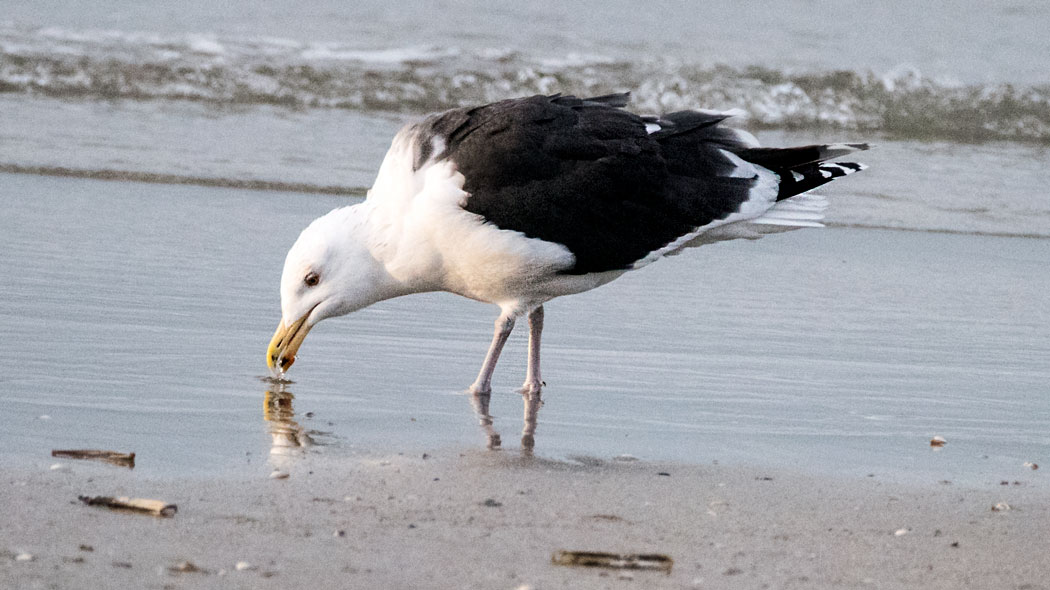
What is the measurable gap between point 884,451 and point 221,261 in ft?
12.1

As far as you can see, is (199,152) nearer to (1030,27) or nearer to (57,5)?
(57,5)

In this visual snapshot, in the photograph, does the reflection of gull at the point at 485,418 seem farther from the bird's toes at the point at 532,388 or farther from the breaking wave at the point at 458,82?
the breaking wave at the point at 458,82

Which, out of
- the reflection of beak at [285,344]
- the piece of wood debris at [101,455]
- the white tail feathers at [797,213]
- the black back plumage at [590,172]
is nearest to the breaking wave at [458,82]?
the white tail feathers at [797,213]

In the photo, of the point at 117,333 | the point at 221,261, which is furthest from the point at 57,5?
the point at 117,333

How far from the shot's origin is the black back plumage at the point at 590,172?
16.2ft

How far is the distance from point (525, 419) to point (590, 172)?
955 mm

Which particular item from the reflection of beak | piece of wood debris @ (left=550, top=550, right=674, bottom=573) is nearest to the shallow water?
the reflection of beak

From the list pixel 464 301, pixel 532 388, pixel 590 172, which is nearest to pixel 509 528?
pixel 532 388

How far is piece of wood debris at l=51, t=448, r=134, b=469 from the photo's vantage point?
379 centimetres

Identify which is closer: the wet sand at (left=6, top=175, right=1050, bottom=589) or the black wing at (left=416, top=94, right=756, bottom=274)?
the wet sand at (left=6, top=175, right=1050, bottom=589)

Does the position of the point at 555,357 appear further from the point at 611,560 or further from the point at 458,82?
the point at 458,82

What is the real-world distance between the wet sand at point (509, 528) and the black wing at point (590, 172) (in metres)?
1.14

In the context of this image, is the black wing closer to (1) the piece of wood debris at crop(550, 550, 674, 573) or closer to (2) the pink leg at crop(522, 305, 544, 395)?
(2) the pink leg at crop(522, 305, 544, 395)

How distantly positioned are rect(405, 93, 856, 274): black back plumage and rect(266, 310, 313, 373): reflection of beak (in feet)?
2.27
